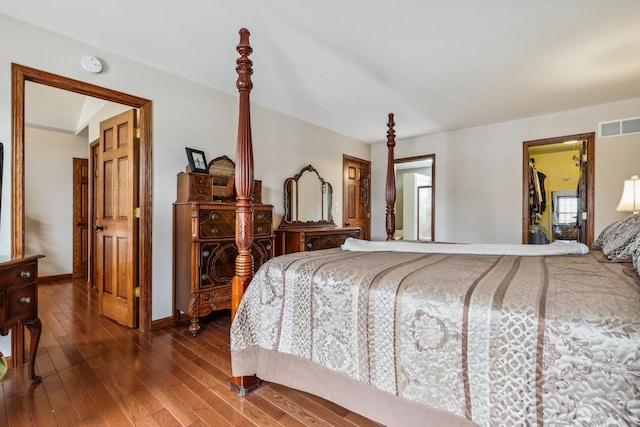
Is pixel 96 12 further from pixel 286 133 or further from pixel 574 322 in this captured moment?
pixel 574 322

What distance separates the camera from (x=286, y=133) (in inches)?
167

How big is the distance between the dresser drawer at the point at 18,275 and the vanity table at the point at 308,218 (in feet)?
7.88

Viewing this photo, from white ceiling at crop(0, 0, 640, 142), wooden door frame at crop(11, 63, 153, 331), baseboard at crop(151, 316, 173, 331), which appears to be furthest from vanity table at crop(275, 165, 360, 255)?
wooden door frame at crop(11, 63, 153, 331)

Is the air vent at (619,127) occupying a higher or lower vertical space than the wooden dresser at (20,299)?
higher

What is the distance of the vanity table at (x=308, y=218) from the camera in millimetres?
3877

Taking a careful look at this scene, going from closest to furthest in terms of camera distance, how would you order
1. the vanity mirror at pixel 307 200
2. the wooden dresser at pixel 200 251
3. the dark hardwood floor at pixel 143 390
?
the dark hardwood floor at pixel 143 390 < the wooden dresser at pixel 200 251 < the vanity mirror at pixel 307 200

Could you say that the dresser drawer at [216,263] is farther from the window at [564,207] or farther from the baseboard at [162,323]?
the window at [564,207]

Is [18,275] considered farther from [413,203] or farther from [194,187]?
[413,203]

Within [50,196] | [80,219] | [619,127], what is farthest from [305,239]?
[50,196]

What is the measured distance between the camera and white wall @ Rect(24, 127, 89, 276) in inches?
181

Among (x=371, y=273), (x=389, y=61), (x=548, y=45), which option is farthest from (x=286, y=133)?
(x=371, y=273)

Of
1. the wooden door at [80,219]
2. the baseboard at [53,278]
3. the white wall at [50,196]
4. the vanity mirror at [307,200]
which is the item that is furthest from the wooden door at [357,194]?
the baseboard at [53,278]

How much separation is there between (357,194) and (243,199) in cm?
395

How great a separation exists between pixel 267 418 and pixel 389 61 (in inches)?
112
